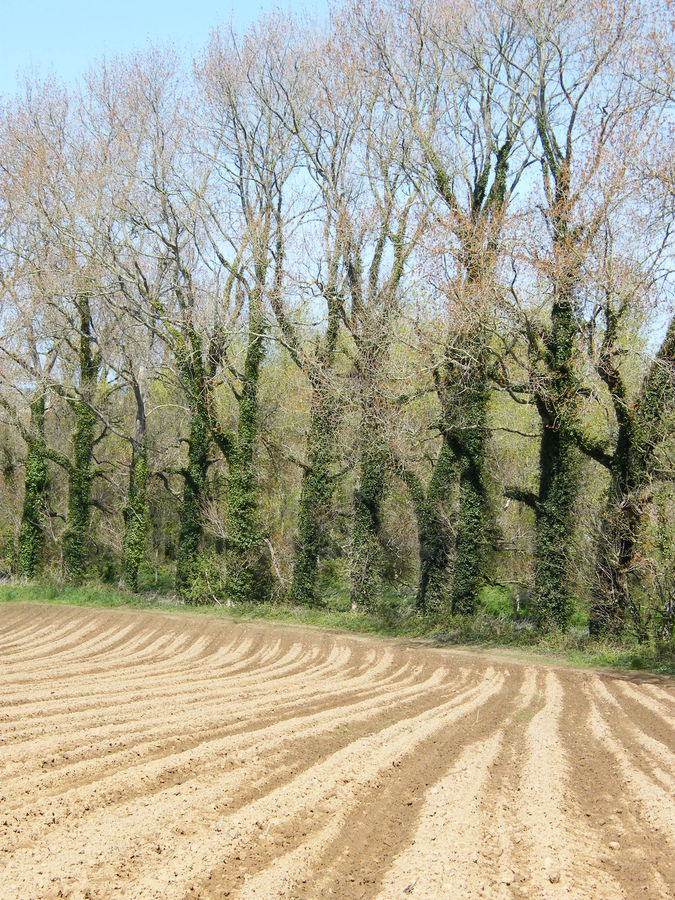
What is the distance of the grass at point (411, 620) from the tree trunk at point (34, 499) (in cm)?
139

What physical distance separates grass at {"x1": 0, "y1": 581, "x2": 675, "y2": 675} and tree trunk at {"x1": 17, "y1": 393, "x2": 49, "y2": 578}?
139cm

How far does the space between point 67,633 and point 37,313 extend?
48.5 feet

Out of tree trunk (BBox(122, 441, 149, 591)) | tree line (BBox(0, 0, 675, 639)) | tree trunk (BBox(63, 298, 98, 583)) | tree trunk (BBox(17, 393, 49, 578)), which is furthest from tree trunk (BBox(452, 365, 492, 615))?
tree trunk (BBox(17, 393, 49, 578))

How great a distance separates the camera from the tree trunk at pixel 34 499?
1339 inches

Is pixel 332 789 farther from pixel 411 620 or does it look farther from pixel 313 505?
pixel 313 505

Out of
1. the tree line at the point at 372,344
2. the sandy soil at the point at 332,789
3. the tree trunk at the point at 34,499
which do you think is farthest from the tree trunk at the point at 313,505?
the tree trunk at the point at 34,499

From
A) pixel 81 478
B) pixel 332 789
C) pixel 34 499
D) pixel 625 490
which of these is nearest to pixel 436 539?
pixel 625 490

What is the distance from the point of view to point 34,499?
34375 mm

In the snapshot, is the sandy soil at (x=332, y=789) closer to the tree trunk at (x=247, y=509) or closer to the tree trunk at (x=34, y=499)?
the tree trunk at (x=247, y=509)

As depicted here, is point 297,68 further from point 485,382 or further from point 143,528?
point 143,528

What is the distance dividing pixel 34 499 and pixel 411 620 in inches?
761

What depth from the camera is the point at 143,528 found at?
3180 centimetres

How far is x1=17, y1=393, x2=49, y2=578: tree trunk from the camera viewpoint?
3400 centimetres

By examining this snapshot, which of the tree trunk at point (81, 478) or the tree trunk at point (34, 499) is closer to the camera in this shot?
the tree trunk at point (81, 478)
